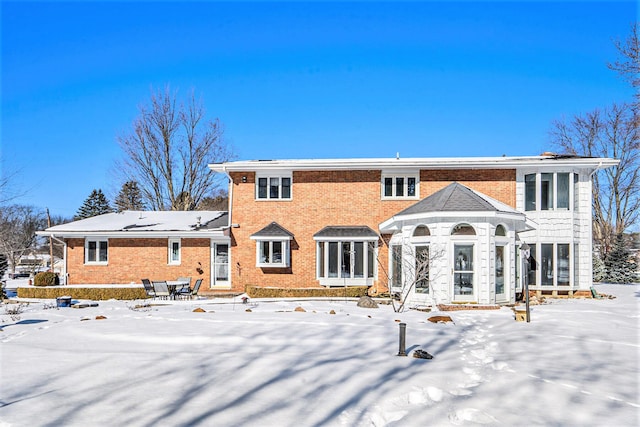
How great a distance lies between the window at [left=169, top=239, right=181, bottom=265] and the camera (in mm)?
22359

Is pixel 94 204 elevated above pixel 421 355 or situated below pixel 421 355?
above

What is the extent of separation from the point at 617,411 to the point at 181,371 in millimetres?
6227

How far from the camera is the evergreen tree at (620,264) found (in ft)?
100

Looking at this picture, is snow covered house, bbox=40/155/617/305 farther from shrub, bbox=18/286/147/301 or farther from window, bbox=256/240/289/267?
shrub, bbox=18/286/147/301

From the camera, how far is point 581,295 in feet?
63.8

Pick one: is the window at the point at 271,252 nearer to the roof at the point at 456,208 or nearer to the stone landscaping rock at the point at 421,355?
the roof at the point at 456,208

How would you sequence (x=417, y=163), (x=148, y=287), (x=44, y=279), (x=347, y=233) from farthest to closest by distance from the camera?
(x=44, y=279), (x=347, y=233), (x=417, y=163), (x=148, y=287)

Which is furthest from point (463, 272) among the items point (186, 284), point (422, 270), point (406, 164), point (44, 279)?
point (44, 279)

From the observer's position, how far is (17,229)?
37.7 metres

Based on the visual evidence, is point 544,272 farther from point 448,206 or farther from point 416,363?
point 416,363

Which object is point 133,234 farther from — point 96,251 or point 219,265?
point 219,265

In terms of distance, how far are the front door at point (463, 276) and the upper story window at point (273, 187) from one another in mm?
8909

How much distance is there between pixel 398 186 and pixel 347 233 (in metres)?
3.27

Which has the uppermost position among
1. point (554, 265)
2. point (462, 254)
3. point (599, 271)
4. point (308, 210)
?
point (308, 210)
